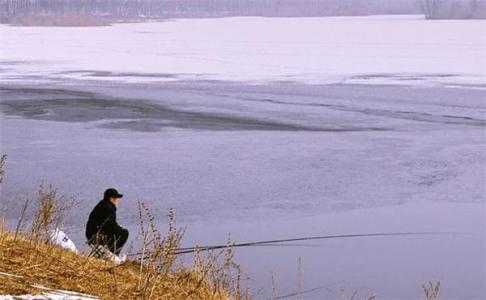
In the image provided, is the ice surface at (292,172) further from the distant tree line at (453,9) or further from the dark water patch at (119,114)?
the distant tree line at (453,9)

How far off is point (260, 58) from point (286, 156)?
68.3 ft

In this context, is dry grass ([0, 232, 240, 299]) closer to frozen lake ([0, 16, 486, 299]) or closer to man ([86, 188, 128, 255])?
man ([86, 188, 128, 255])

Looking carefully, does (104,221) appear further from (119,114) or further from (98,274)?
(119,114)

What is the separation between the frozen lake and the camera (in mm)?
8508

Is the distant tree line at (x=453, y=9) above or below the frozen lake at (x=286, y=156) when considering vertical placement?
above

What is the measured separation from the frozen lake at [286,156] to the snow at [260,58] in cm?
24

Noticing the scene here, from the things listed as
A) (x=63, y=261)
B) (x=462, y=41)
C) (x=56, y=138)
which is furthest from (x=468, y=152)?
(x=462, y=41)

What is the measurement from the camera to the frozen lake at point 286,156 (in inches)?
335

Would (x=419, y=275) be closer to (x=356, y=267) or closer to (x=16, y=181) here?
(x=356, y=267)

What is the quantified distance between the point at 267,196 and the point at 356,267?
3278 mm

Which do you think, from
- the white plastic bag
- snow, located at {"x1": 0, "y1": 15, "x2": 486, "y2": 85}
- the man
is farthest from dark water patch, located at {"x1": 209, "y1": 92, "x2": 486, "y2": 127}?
the white plastic bag

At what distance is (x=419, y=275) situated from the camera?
7.90m

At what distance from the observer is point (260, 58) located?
34.7 metres

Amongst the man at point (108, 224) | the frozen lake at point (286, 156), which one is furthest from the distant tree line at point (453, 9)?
the man at point (108, 224)
